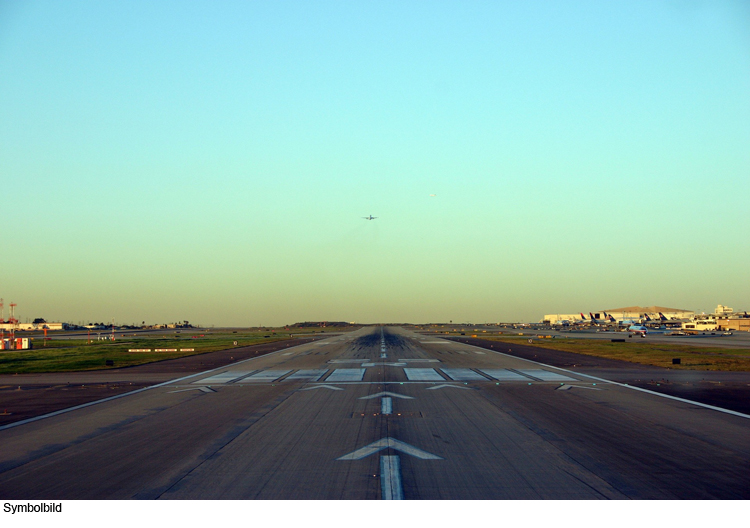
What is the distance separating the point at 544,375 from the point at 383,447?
20.5 meters

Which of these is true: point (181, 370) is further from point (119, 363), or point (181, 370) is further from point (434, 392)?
point (434, 392)

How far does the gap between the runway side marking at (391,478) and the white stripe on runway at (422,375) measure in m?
17.2

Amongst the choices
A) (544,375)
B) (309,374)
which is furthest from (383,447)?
(544,375)

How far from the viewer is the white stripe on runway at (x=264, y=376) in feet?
94.4

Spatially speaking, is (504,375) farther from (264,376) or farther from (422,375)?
(264,376)

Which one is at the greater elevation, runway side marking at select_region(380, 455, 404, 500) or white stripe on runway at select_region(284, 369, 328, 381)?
runway side marking at select_region(380, 455, 404, 500)

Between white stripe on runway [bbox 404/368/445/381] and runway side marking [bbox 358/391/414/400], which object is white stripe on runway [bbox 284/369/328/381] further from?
runway side marking [bbox 358/391/414/400]

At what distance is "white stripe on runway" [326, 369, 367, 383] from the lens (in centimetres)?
2861

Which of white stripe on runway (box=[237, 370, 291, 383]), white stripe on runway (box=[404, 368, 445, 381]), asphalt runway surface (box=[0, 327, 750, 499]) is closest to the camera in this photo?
asphalt runway surface (box=[0, 327, 750, 499])

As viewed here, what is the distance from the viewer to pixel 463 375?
30547mm

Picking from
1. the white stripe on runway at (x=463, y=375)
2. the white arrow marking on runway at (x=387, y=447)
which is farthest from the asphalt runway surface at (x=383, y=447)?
the white stripe on runway at (x=463, y=375)

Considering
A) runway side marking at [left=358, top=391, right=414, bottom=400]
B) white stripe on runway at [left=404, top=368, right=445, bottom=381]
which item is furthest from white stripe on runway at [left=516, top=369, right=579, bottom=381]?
runway side marking at [left=358, top=391, right=414, bottom=400]

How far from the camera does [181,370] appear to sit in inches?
1422

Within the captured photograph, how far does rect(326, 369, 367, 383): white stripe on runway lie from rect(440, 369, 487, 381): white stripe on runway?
5.24 m
